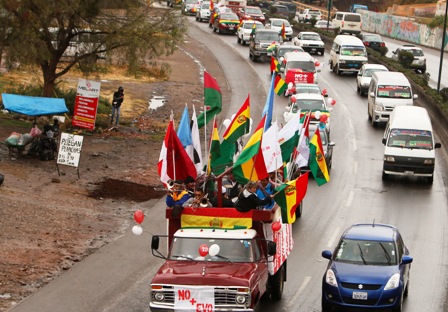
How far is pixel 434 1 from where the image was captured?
116m

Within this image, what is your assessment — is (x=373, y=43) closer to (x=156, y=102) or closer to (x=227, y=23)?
(x=227, y=23)

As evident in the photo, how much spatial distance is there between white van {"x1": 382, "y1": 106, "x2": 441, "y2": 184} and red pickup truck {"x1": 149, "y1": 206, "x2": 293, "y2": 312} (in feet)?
47.9

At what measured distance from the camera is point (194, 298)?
56.5ft

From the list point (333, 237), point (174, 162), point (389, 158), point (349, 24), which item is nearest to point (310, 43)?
point (349, 24)

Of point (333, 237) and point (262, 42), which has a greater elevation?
point (262, 42)

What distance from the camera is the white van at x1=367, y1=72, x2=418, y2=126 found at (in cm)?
4372

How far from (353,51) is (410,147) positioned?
82.4 ft

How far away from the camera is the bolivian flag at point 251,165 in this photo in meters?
20.4

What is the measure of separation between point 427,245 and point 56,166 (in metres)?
12.5

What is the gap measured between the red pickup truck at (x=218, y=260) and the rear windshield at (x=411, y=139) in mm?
15268

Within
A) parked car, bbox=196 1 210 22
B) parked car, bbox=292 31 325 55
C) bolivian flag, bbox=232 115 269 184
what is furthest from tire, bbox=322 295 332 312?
parked car, bbox=196 1 210 22

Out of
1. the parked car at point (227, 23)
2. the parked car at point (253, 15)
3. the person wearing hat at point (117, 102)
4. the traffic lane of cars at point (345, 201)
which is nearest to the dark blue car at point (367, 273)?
the traffic lane of cars at point (345, 201)

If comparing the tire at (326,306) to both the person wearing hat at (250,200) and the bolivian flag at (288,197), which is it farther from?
the person wearing hat at (250,200)

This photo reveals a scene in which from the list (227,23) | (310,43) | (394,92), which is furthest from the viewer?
(227,23)
